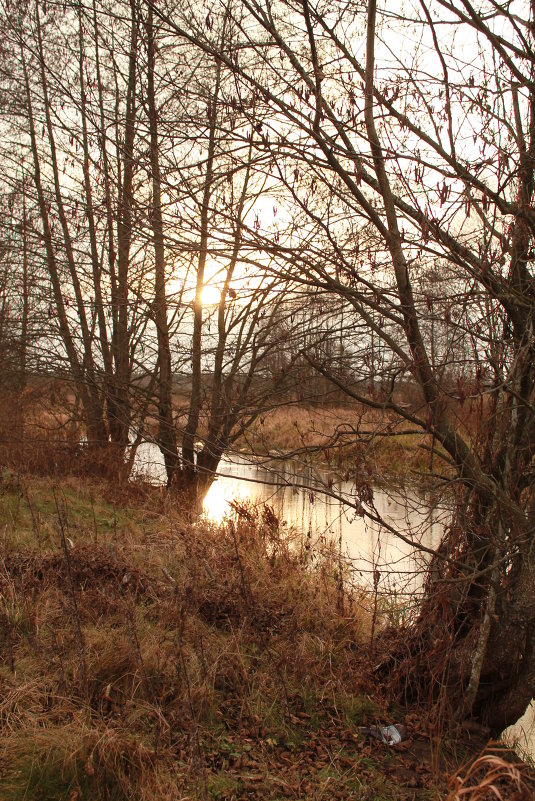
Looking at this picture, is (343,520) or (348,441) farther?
(343,520)

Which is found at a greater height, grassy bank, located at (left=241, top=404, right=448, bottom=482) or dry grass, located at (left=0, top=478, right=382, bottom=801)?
grassy bank, located at (left=241, top=404, right=448, bottom=482)

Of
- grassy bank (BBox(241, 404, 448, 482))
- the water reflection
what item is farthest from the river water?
grassy bank (BBox(241, 404, 448, 482))

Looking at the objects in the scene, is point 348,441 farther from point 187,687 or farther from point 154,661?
point 154,661

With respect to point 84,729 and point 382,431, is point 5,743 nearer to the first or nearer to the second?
point 84,729

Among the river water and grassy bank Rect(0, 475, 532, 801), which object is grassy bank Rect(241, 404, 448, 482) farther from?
grassy bank Rect(0, 475, 532, 801)

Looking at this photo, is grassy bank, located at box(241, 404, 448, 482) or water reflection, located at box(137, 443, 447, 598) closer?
grassy bank, located at box(241, 404, 448, 482)

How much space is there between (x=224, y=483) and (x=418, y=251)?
875 cm

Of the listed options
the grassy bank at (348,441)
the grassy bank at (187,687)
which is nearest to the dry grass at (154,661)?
the grassy bank at (187,687)

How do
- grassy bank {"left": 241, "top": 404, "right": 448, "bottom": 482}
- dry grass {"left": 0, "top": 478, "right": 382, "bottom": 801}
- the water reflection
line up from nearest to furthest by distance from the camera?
dry grass {"left": 0, "top": 478, "right": 382, "bottom": 801}, grassy bank {"left": 241, "top": 404, "right": 448, "bottom": 482}, the water reflection

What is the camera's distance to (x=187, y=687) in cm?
329

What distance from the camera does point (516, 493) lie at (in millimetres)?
3779

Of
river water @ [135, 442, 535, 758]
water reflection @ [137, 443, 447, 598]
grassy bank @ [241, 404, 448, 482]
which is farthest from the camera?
water reflection @ [137, 443, 447, 598]

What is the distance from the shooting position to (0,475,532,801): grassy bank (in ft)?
9.63

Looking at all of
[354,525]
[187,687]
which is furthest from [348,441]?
[354,525]
